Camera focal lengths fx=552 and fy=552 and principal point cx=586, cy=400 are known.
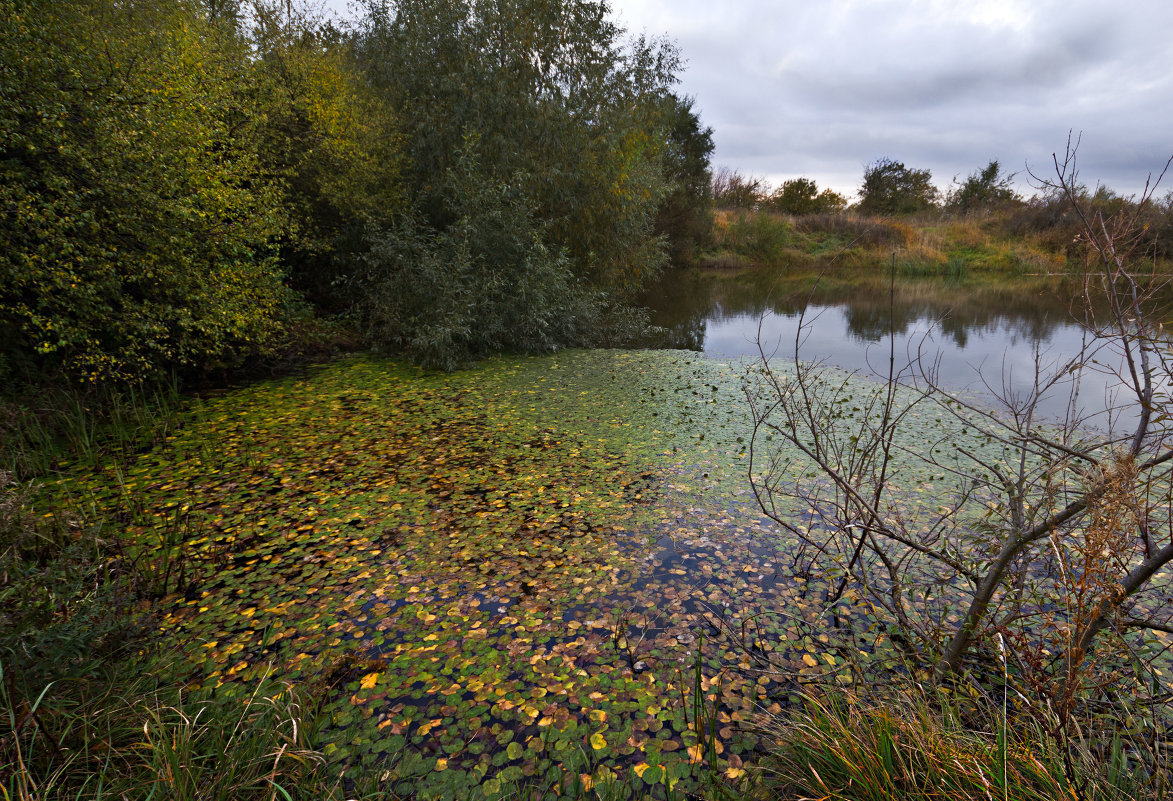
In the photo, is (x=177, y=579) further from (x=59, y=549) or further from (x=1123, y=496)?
(x=1123, y=496)

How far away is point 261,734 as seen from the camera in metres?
2.14

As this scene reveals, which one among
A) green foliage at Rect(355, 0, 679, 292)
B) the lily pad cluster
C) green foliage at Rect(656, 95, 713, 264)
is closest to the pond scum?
the lily pad cluster

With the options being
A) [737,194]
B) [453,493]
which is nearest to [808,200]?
[737,194]

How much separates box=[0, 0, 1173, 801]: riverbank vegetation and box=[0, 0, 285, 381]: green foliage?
44 mm

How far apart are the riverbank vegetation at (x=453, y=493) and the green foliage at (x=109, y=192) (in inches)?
1.7

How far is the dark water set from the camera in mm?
8391

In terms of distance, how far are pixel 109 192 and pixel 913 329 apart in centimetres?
1500

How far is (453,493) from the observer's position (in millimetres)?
4527

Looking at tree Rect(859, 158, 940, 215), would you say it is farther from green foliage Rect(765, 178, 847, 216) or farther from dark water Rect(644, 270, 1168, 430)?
dark water Rect(644, 270, 1168, 430)

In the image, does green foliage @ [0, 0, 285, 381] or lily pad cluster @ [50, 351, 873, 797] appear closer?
lily pad cluster @ [50, 351, 873, 797]

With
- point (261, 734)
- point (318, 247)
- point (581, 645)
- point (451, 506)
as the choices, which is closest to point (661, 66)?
point (318, 247)

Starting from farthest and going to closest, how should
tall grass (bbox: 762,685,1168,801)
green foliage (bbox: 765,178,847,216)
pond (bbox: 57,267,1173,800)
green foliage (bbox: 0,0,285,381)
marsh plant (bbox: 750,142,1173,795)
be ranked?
green foliage (bbox: 765,178,847,216) → green foliage (bbox: 0,0,285,381) → pond (bbox: 57,267,1173,800) → marsh plant (bbox: 750,142,1173,795) → tall grass (bbox: 762,685,1168,801)

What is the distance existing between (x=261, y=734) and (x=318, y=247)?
8892 mm

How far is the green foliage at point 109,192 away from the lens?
4281 millimetres
